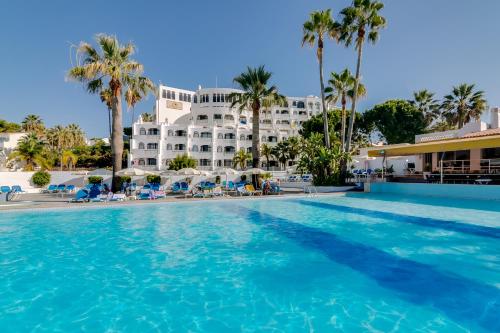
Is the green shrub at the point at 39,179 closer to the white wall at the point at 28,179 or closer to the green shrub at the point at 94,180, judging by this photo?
the white wall at the point at 28,179

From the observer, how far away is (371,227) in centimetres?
1250

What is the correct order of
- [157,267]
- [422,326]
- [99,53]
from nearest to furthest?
[422,326], [157,267], [99,53]

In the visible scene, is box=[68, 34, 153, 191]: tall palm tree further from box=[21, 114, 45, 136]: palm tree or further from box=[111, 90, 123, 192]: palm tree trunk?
box=[21, 114, 45, 136]: palm tree

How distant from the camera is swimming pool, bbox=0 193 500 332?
519 cm

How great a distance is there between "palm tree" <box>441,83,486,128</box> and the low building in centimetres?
1488

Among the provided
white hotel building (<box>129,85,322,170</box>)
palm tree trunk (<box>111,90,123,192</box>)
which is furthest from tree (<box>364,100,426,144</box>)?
palm tree trunk (<box>111,90,123,192</box>)

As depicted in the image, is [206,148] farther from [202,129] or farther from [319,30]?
[319,30]

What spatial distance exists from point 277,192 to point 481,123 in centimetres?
2161

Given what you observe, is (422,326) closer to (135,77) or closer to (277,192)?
(277,192)

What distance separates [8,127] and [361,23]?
7267 cm

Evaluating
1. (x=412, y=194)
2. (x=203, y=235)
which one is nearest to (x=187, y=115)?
(x=412, y=194)

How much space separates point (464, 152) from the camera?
2675 centimetres

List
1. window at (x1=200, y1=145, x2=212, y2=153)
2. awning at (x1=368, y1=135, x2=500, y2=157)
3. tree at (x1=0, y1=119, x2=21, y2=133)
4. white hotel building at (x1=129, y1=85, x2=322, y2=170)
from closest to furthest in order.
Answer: awning at (x1=368, y1=135, x2=500, y2=157), white hotel building at (x1=129, y1=85, x2=322, y2=170), window at (x1=200, y1=145, x2=212, y2=153), tree at (x1=0, y1=119, x2=21, y2=133)

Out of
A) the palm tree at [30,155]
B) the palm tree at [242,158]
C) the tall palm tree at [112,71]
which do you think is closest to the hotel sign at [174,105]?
the palm tree at [242,158]
